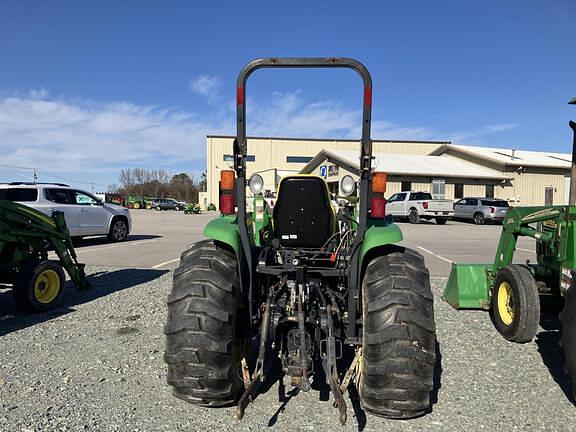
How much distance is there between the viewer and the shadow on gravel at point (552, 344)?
3.91 meters

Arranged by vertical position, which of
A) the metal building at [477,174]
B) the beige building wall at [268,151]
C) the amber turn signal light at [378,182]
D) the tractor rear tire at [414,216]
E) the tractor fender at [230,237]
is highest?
the beige building wall at [268,151]

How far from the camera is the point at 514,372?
4074mm

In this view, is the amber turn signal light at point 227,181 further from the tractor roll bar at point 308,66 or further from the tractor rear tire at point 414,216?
the tractor rear tire at point 414,216

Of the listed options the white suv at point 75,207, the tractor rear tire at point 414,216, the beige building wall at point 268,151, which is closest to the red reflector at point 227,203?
the white suv at point 75,207

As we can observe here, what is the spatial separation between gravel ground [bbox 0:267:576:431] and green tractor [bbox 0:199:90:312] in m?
0.37

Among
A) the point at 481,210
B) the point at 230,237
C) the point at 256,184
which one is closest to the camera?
the point at 230,237

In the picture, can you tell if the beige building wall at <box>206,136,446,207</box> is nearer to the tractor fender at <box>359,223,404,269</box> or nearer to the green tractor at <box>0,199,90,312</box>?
the green tractor at <box>0,199,90,312</box>

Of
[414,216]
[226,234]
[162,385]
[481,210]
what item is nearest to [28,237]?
[162,385]

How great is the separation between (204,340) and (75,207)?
11.7 metres

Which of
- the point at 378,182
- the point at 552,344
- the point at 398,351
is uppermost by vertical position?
the point at 378,182

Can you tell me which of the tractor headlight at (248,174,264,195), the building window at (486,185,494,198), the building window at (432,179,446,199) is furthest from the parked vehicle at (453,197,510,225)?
the tractor headlight at (248,174,264,195)

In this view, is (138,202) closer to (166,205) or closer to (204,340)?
(166,205)

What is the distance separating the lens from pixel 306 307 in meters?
3.41

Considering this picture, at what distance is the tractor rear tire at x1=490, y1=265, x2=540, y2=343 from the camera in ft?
15.4
